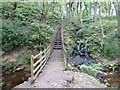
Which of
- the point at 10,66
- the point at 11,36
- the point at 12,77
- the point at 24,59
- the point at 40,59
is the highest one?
the point at 11,36

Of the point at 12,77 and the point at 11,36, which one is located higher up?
the point at 11,36

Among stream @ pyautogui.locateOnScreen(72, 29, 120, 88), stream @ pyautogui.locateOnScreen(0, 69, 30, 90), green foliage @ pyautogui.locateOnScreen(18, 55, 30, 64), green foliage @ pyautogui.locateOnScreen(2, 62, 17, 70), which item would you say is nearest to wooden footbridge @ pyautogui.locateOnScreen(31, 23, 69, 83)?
green foliage @ pyautogui.locateOnScreen(18, 55, 30, 64)

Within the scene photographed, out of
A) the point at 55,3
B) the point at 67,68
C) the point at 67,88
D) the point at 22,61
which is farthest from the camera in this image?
the point at 55,3

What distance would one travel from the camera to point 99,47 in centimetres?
1556

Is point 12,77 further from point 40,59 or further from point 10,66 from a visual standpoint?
point 40,59

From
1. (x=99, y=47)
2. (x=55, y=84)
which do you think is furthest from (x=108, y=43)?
(x=55, y=84)

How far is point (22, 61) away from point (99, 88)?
340 inches

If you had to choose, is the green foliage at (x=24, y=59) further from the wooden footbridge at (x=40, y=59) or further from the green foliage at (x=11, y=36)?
the green foliage at (x=11, y=36)

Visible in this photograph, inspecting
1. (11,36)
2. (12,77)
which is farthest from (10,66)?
(11,36)

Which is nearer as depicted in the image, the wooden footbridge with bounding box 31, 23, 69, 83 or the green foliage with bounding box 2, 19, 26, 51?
the wooden footbridge with bounding box 31, 23, 69, 83

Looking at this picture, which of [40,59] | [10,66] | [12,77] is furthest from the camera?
[10,66]

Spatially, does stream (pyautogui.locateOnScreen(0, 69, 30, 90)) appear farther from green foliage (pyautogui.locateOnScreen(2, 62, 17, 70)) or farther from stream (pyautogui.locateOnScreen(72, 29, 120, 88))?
stream (pyautogui.locateOnScreen(72, 29, 120, 88))

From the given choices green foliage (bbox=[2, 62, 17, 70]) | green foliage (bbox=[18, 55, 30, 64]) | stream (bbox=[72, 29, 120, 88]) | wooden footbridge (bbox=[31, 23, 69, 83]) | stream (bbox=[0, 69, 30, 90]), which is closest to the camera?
wooden footbridge (bbox=[31, 23, 69, 83])

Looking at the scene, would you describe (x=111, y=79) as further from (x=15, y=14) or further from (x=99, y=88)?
(x=15, y=14)
